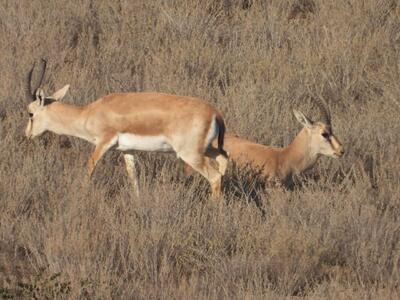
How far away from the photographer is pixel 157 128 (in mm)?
8359

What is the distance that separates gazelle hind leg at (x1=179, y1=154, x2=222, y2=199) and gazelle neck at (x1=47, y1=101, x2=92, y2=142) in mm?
Answer: 1037

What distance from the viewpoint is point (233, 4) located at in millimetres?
14203

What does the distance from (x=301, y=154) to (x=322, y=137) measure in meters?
0.28

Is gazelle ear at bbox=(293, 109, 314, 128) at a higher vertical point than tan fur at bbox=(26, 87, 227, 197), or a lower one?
lower

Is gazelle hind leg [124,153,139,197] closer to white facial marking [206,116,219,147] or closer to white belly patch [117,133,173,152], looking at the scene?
white belly patch [117,133,173,152]

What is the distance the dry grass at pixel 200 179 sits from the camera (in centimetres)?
672

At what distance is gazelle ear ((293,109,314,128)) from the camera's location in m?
9.55

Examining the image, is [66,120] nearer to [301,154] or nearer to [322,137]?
[301,154]

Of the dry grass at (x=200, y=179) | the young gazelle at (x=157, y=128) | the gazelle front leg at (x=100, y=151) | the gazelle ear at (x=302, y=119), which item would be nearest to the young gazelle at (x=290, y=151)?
the gazelle ear at (x=302, y=119)

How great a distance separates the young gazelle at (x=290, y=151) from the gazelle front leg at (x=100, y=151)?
0.98 metres

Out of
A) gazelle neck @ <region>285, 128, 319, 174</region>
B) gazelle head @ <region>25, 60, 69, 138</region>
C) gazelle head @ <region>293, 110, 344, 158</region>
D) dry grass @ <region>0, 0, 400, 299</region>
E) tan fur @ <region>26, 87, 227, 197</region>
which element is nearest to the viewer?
dry grass @ <region>0, 0, 400, 299</region>

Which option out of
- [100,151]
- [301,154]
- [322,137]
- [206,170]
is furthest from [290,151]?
[100,151]

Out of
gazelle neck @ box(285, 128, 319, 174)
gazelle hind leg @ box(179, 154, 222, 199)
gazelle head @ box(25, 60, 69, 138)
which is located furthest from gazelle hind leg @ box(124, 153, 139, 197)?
gazelle neck @ box(285, 128, 319, 174)

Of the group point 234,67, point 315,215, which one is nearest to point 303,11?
point 234,67
